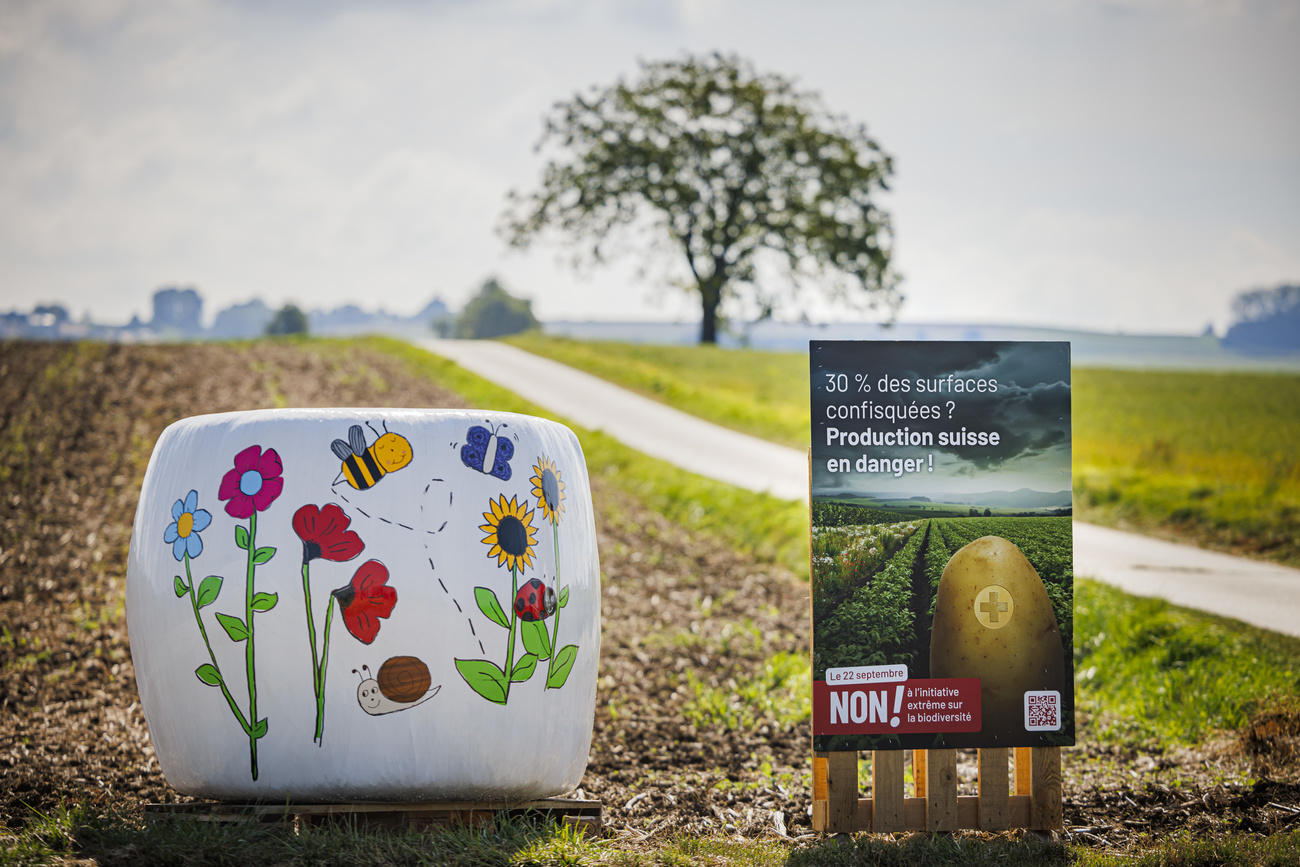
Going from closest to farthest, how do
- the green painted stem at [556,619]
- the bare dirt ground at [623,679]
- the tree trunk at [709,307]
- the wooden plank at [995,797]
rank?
the green painted stem at [556,619], the wooden plank at [995,797], the bare dirt ground at [623,679], the tree trunk at [709,307]

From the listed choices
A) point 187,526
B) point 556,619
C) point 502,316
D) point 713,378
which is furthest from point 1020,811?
point 502,316

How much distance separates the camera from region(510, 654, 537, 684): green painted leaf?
13.1 ft

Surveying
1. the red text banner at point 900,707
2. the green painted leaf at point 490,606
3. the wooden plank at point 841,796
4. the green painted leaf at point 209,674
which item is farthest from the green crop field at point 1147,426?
the green painted leaf at point 209,674

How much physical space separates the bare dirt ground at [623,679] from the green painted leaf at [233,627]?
1434mm

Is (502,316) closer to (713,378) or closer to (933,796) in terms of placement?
(713,378)

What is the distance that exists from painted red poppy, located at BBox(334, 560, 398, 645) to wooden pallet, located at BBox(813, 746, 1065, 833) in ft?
6.94

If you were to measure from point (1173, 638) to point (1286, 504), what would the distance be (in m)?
6.86

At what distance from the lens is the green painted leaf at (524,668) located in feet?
13.1

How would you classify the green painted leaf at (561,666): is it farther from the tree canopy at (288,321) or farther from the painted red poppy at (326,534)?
the tree canopy at (288,321)

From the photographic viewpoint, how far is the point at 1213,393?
34875 mm

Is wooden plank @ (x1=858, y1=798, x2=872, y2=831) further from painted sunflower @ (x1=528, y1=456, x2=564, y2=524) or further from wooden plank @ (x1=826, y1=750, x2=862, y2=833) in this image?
painted sunflower @ (x1=528, y1=456, x2=564, y2=524)

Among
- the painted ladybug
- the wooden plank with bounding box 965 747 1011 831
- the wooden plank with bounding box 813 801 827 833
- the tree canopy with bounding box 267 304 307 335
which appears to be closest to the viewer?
the painted ladybug

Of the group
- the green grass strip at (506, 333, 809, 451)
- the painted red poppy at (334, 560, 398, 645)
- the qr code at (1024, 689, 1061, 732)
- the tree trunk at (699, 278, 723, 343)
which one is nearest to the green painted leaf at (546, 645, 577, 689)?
the painted red poppy at (334, 560, 398, 645)

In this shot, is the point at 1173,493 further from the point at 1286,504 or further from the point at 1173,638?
the point at 1173,638
